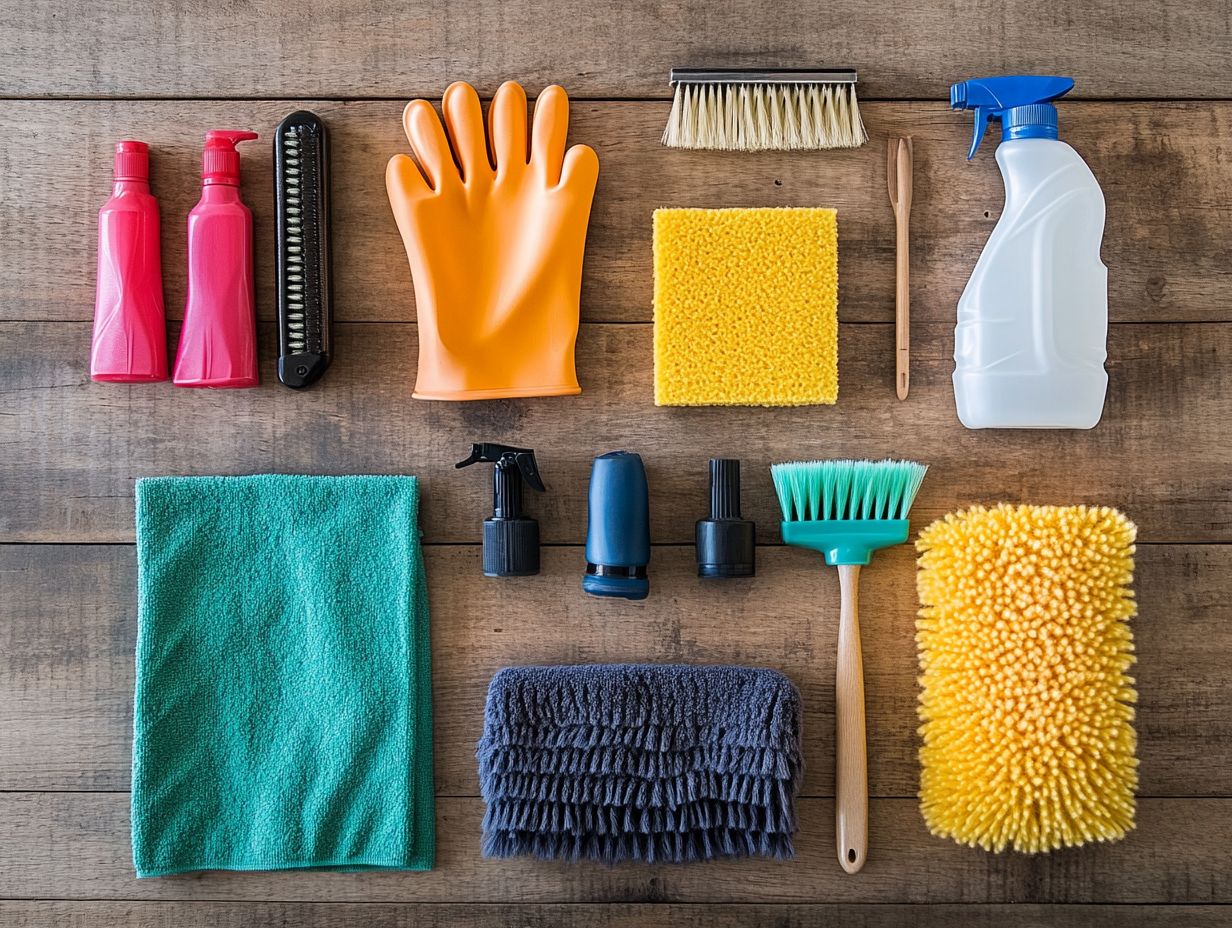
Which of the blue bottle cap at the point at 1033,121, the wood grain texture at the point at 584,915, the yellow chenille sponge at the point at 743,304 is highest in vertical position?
the blue bottle cap at the point at 1033,121

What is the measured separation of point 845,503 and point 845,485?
2 cm

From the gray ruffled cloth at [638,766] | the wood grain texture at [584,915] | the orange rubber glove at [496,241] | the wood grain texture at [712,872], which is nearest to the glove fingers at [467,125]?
the orange rubber glove at [496,241]

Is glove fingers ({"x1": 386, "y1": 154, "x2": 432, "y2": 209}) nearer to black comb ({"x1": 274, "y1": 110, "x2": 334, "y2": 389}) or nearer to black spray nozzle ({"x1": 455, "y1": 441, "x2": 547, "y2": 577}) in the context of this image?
black comb ({"x1": 274, "y1": 110, "x2": 334, "y2": 389})

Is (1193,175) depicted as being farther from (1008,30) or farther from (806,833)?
(806,833)

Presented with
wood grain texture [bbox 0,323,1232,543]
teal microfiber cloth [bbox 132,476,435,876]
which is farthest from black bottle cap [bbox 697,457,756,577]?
teal microfiber cloth [bbox 132,476,435,876]

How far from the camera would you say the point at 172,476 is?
88cm

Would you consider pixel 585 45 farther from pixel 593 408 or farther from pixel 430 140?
pixel 593 408

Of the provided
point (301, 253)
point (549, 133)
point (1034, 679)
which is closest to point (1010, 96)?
point (549, 133)

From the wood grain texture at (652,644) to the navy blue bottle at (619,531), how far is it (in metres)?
0.06

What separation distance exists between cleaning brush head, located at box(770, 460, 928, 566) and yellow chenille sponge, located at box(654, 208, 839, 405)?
74mm

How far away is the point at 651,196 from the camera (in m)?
0.88

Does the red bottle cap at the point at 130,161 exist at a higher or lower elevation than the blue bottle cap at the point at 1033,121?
lower

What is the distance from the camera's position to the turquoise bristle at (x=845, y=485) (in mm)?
838

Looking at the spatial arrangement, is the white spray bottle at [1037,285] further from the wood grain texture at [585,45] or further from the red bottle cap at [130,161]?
the red bottle cap at [130,161]
